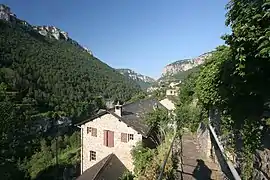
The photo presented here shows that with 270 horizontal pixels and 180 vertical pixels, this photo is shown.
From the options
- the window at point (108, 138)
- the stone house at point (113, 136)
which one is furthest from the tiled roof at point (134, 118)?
the window at point (108, 138)

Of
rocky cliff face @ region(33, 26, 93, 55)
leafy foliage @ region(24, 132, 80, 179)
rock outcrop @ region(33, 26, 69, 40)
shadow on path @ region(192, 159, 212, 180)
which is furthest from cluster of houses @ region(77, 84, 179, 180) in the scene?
rock outcrop @ region(33, 26, 69, 40)

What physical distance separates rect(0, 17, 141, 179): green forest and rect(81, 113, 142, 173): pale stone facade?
367 inches

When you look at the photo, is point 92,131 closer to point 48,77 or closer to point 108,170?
point 108,170

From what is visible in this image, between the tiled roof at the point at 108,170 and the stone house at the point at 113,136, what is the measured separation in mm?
111

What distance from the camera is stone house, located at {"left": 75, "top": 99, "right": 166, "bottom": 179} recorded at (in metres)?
18.8

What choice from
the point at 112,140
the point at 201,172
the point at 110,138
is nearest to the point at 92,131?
the point at 110,138

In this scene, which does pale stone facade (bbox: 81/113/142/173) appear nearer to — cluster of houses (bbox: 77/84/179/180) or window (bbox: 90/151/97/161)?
cluster of houses (bbox: 77/84/179/180)

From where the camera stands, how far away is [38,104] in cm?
7675

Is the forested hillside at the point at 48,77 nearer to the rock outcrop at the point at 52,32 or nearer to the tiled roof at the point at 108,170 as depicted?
the rock outcrop at the point at 52,32

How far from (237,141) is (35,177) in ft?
141

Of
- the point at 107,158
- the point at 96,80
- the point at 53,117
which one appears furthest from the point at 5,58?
the point at 107,158

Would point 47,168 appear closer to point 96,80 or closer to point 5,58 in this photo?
point 5,58

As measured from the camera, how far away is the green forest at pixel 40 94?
44.4 metres

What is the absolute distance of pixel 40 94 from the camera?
79.2 metres
